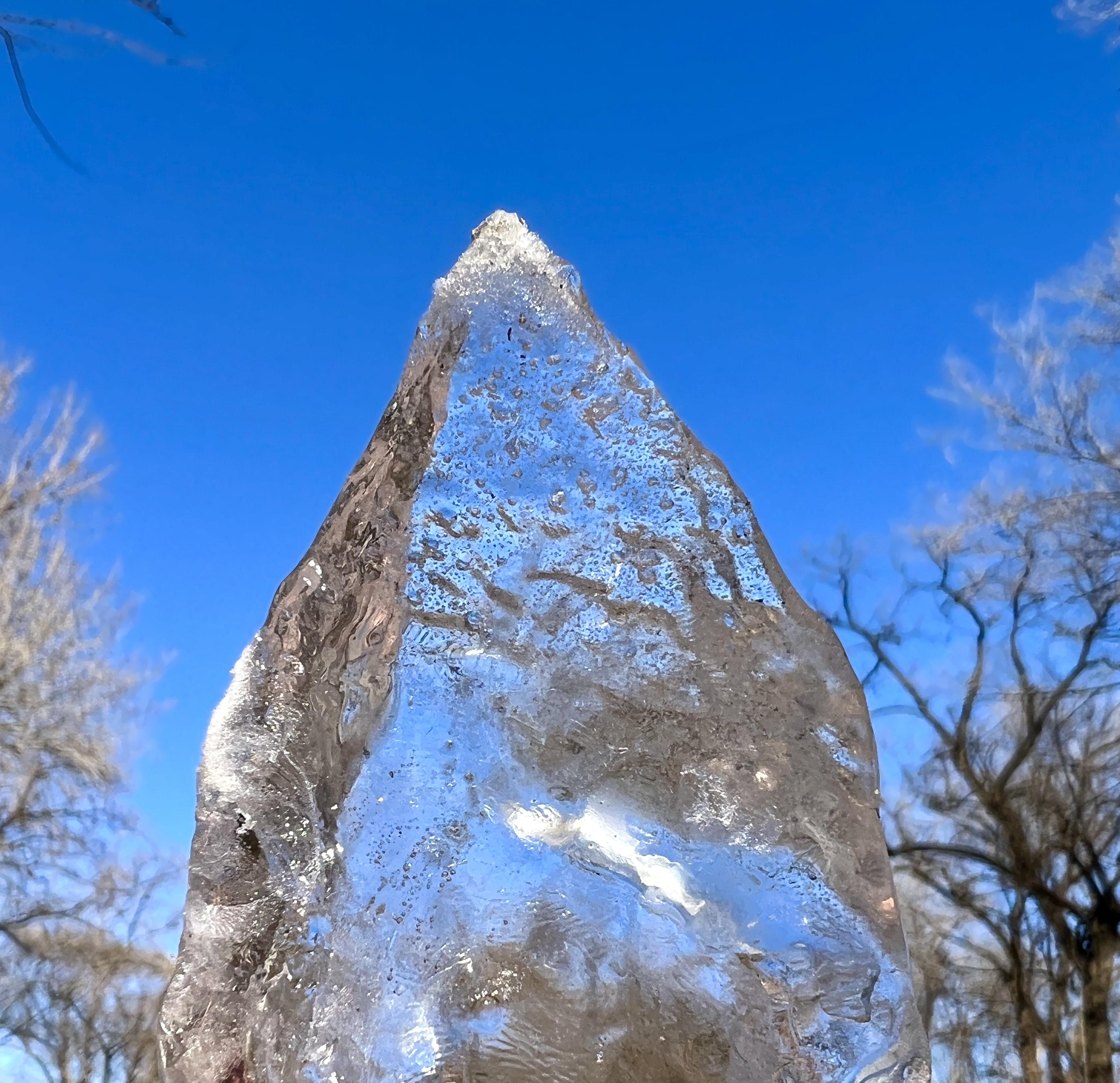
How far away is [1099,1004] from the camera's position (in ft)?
25.6

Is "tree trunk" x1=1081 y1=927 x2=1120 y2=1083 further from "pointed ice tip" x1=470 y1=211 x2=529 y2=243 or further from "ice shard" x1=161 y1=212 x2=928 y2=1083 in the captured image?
"pointed ice tip" x1=470 y1=211 x2=529 y2=243

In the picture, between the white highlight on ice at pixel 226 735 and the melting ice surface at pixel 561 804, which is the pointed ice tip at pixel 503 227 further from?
the white highlight on ice at pixel 226 735

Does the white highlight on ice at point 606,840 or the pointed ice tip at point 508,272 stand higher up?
the pointed ice tip at point 508,272

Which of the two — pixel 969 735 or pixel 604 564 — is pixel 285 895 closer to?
pixel 604 564

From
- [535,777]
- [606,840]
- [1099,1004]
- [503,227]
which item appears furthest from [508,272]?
[1099,1004]

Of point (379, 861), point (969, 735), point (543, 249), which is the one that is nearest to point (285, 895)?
point (379, 861)

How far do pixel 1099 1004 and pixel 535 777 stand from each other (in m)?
7.97

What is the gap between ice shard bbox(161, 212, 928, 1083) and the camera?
1.66 metres

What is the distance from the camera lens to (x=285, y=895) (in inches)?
69.9

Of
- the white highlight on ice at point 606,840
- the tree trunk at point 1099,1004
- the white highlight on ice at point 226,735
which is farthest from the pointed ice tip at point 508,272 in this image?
the tree trunk at point 1099,1004

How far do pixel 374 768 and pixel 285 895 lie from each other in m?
0.27

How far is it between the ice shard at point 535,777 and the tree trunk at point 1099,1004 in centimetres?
753

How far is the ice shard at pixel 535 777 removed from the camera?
1.66m

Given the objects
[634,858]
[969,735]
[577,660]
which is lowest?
[634,858]
